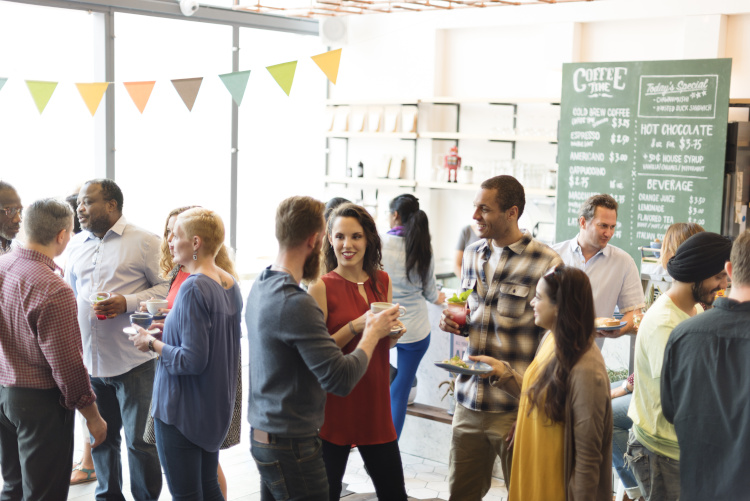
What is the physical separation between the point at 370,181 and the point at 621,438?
15.5ft

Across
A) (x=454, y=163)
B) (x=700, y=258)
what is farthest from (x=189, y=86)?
(x=700, y=258)

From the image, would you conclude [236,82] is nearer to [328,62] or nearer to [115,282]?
[328,62]

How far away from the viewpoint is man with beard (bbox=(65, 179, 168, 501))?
11.0ft

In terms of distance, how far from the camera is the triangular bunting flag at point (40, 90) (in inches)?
185

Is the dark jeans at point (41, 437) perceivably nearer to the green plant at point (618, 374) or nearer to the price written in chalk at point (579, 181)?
the green plant at point (618, 374)

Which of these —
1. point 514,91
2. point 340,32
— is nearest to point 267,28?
point 340,32

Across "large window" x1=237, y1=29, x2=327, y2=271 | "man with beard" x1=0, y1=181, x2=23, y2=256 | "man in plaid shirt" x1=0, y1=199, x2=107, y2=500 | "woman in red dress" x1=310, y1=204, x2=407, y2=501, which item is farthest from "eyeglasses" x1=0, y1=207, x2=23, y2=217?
"large window" x1=237, y1=29, x2=327, y2=271

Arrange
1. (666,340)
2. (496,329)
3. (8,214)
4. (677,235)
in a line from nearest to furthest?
1. (666,340)
2. (496,329)
3. (8,214)
4. (677,235)

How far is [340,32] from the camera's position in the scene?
7.97m

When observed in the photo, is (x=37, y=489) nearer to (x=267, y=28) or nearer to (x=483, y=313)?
(x=483, y=313)

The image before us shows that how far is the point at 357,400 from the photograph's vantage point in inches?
103

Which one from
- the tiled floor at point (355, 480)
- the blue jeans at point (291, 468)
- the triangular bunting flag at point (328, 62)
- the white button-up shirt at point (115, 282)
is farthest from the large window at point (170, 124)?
the blue jeans at point (291, 468)

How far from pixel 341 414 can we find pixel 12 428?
4.27 ft

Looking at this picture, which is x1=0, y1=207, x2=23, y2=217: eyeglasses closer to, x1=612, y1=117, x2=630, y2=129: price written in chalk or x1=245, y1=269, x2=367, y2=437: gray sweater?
x1=245, y1=269, x2=367, y2=437: gray sweater
